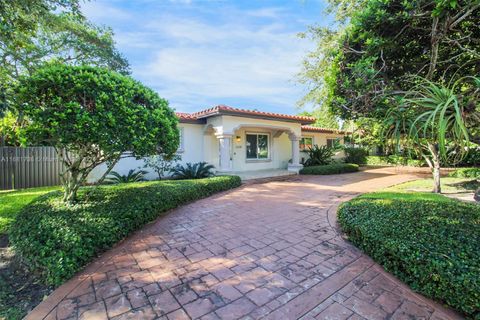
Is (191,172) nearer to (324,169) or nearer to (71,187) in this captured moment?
(71,187)

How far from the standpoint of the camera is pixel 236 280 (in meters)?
2.86

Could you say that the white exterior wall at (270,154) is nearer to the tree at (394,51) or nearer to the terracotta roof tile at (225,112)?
the terracotta roof tile at (225,112)

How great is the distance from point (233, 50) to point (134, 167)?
23.2ft

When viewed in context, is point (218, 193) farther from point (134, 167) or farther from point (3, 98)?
point (3, 98)

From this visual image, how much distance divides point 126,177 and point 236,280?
8.20 metres

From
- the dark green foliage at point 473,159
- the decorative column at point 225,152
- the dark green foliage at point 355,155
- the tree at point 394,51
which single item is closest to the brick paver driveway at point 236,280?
the tree at point 394,51

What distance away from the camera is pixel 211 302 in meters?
2.45

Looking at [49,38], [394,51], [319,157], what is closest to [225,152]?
[319,157]

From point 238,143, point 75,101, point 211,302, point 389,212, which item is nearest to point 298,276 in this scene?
point 211,302

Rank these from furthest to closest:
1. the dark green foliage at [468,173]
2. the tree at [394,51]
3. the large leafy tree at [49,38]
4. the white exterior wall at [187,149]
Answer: the dark green foliage at [468,173]
the white exterior wall at [187,149]
the large leafy tree at [49,38]
the tree at [394,51]

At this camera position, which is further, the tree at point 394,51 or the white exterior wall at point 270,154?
the white exterior wall at point 270,154

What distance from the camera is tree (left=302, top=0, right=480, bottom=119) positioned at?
2.91 metres

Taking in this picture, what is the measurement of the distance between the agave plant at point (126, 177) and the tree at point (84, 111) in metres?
4.77

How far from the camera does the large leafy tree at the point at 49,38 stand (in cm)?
526
